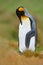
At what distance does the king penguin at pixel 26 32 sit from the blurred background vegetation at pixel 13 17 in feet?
4.39

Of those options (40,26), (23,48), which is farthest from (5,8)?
(23,48)

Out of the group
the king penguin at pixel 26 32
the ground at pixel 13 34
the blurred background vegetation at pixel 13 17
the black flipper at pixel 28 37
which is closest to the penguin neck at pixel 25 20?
the king penguin at pixel 26 32

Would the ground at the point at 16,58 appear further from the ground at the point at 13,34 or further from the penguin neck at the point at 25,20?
the penguin neck at the point at 25,20

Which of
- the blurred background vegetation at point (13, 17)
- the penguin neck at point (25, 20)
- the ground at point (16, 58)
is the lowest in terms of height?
the blurred background vegetation at point (13, 17)

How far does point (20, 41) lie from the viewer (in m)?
6.30

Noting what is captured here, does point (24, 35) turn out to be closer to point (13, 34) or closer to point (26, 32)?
point (26, 32)

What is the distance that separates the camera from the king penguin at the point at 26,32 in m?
6.20

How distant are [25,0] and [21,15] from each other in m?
8.71

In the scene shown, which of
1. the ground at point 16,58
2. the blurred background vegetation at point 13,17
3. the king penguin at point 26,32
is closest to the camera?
the ground at point 16,58

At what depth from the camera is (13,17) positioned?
11641 millimetres

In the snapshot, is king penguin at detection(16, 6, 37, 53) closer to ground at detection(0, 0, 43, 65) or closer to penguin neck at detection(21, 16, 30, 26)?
penguin neck at detection(21, 16, 30, 26)

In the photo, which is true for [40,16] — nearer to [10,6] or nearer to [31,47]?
[10,6]

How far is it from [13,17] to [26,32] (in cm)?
540

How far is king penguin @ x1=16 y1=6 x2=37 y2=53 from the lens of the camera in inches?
244
